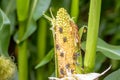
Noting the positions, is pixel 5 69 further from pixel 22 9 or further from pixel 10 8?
pixel 10 8

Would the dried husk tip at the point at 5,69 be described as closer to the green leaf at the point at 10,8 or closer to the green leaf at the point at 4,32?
the green leaf at the point at 4,32

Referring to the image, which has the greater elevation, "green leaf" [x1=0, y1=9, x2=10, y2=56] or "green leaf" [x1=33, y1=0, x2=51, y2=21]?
"green leaf" [x1=33, y1=0, x2=51, y2=21]

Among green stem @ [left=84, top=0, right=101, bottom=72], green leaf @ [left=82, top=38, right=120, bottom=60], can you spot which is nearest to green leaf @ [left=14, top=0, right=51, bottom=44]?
green leaf @ [left=82, top=38, right=120, bottom=60]

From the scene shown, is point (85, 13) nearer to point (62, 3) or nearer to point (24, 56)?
point (62, 3)

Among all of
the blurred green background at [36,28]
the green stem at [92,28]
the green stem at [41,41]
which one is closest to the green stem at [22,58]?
the blurred green background at [36,28]

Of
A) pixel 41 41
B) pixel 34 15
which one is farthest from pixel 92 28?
pixel 41 41

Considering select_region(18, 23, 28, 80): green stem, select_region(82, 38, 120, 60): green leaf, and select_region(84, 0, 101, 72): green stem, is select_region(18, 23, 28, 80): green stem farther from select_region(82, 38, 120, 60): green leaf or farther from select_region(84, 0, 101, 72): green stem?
select_region(84, 0, 101, 72): green stem

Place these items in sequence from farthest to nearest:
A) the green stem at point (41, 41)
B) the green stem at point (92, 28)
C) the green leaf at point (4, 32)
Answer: the green stem at point (41, 41) < the green leaf at point (4, 32) < the green stem at point (92, 28)

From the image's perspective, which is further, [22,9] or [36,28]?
[36,28]

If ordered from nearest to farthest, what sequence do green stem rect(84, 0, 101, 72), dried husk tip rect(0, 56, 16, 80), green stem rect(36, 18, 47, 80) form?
1. green stem rect(84, 0, 101, 72)
2. dried husk tip rect(0, 56, 16, 80)
3. green stem rect(36, 18, 47, 80)

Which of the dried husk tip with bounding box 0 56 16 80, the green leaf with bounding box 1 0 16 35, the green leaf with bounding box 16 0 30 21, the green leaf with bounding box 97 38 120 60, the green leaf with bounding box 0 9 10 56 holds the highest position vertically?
the green leaf with bounding box 1 0 16 35

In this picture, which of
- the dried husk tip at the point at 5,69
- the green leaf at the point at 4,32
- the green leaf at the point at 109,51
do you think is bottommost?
the dried husk tip at the point at 5,69

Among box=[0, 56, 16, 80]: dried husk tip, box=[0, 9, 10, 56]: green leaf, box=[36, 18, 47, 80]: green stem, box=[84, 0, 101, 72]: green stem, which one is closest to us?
box=[84, 0, 101, 72]: green stem
